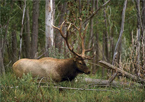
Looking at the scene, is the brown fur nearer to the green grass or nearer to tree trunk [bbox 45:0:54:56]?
the green grass

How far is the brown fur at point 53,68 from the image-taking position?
6.83 m

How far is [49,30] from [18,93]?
3197 mm

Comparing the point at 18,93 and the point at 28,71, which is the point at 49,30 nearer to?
the point at 28,71

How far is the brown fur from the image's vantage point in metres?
6.83

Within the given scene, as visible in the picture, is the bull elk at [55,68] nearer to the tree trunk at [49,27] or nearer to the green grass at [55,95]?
the green grass at [55,95]

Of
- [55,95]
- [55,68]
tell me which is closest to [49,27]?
[55,68]

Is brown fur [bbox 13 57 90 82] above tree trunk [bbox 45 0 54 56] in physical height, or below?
below

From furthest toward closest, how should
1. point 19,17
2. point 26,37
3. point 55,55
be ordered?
1. point 19,17
2. point 26,37
3. point 55,55

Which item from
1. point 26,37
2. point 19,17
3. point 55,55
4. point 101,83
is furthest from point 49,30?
point 19,17

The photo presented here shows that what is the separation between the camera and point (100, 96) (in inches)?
229

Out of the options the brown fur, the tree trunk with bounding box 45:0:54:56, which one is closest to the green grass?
the brown fur

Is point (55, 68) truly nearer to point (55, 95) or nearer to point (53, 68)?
point (53, 68)

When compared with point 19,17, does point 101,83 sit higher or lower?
lower

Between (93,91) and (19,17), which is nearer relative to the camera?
(93,91)
